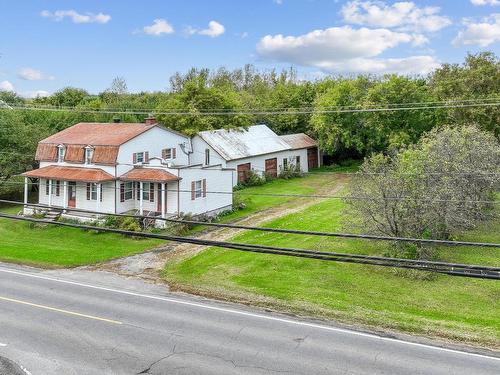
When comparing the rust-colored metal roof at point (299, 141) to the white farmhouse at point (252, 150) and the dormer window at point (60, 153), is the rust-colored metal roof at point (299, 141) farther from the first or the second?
the dormer window at point (60, 153)

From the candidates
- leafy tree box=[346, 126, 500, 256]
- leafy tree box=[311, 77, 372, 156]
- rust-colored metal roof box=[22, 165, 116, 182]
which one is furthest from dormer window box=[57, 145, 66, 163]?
leafy tree box=[311, 77, 372, 156]

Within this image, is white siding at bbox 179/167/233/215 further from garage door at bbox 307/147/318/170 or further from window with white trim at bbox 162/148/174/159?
garage door at bbox 307/147/318/170

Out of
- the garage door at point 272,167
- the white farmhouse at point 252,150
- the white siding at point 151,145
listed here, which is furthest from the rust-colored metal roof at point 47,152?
the garage door at point 272,167

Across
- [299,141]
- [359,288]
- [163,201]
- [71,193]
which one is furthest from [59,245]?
[299,141]

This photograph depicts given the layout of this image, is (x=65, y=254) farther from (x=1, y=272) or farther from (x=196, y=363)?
(x=196, y=363)

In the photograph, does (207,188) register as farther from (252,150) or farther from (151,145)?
(252,150)
